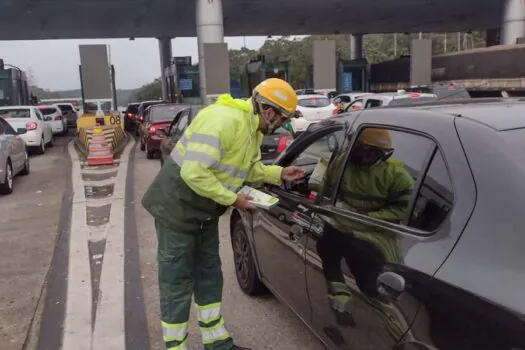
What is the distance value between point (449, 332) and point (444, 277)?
190 mm

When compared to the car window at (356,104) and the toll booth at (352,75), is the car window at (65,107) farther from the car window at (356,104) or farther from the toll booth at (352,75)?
the car window at (356,104)

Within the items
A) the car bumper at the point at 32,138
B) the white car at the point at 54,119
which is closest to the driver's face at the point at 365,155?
the car bumper at the point at 32,138

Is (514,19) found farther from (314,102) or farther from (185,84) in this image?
(185,84)

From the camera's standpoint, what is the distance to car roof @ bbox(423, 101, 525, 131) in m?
2.12

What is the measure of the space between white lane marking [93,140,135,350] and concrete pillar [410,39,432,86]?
2322 centimetres

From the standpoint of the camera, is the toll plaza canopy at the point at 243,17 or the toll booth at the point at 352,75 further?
the toll booth at the point at 352,75

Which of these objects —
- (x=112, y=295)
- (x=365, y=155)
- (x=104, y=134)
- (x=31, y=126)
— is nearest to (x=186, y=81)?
(x=31, y=126)

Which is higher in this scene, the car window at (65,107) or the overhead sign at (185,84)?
the overhead sign at (185,84)

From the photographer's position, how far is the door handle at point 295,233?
3.03 meters

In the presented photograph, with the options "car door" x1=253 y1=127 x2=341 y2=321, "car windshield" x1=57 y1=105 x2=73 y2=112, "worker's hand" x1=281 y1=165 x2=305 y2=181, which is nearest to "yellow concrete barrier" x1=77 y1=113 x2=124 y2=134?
"car door" x1=253 y1=127 x2=341 y2=321

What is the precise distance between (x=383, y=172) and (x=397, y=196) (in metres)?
0.21

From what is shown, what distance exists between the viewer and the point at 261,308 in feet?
13.8

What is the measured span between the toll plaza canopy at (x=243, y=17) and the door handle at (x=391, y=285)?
83.8 feet

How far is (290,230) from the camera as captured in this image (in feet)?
10.5
